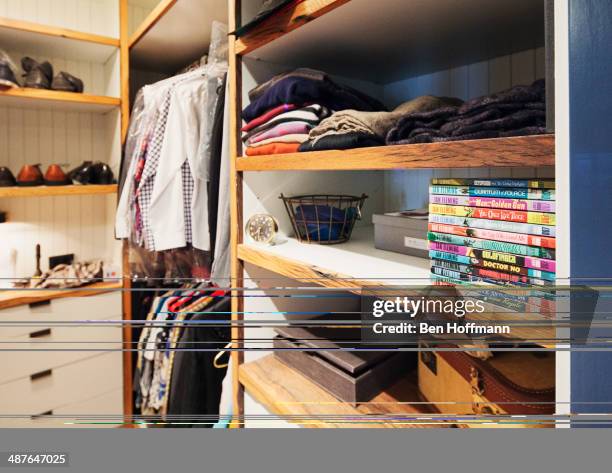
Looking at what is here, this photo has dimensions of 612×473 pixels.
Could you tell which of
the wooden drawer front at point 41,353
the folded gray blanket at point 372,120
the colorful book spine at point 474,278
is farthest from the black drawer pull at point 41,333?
the colorful book spine at point 474,278

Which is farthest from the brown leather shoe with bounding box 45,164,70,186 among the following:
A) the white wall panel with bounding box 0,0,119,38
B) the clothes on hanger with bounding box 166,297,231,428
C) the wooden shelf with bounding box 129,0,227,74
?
the clothes on hanger with bounding box 166,297,231,428

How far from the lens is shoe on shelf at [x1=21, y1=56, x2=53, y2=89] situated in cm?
174

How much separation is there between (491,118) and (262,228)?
2.05ft

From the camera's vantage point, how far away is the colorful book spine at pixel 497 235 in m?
Result: 0.49

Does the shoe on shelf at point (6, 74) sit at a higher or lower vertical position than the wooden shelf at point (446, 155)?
higher

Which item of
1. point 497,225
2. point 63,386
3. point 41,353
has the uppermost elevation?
point 497,225

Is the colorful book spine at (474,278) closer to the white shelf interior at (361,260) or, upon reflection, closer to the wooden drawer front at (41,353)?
the white shelf interior at (361,260)

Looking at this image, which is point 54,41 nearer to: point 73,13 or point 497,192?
point 73,13

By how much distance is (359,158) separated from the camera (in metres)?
0.68

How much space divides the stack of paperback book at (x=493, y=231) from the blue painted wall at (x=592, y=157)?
6 cm

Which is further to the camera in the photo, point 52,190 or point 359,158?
point 52,190

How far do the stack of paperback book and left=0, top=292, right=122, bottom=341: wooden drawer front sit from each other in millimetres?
1626

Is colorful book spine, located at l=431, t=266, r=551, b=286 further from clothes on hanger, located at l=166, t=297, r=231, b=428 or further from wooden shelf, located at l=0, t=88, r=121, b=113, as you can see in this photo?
wooden shelf, located at l=0, t=88, r=121, b=113

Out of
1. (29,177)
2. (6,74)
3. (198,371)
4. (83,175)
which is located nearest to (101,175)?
(83,175)
